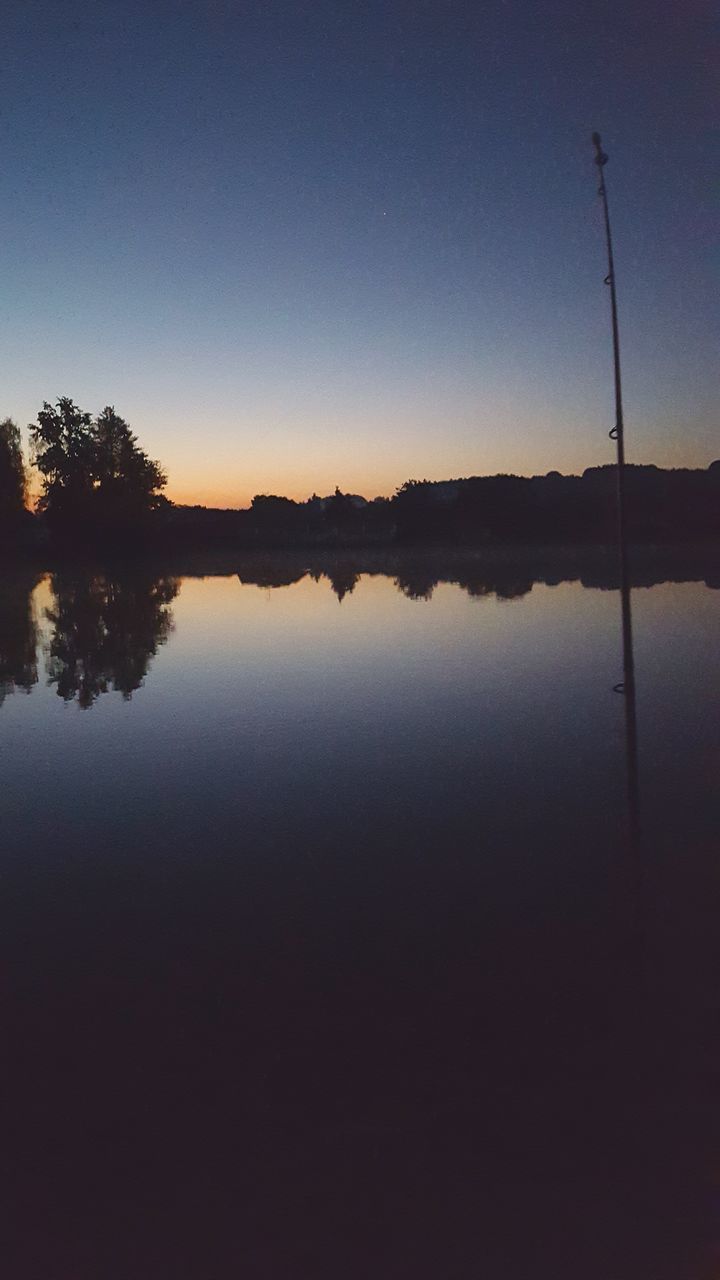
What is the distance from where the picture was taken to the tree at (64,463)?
78938mm

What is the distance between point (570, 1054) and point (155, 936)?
9.68 ft

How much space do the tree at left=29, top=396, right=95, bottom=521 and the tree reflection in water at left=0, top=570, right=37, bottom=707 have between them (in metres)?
42.0

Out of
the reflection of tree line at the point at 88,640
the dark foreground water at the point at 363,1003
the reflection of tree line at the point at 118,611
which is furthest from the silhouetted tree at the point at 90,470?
the dark foreground water at the point at 363,1003

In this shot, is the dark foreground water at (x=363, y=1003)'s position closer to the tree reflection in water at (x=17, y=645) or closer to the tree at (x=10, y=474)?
the tree reflection in water at (x=17, y=645)

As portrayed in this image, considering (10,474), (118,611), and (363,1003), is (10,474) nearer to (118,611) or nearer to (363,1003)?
(118,611)

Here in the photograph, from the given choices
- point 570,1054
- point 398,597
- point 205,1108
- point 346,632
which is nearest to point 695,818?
point 570,1054

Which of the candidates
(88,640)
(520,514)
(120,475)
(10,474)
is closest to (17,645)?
(88,640)

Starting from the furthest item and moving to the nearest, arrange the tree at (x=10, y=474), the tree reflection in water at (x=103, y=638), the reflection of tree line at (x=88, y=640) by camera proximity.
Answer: the tree at (x=10, y=474), the reflection of tree line at (x=88, y=640), the tree reflection in water at (x=103, y=638)

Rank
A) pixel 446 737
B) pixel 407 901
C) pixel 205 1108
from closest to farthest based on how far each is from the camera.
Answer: pixel 205 1108 < pixel 407 901 < pixel 446 737

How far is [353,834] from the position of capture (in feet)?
24.0

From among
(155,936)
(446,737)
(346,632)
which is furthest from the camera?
(346,632)

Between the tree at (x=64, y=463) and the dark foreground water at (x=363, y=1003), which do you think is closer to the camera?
the dark foreground water at (x=363, y=1003)

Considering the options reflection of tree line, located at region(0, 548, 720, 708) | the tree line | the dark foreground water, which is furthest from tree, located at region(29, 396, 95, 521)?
the dark foreground water

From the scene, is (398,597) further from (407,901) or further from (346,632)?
(407,901)
